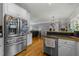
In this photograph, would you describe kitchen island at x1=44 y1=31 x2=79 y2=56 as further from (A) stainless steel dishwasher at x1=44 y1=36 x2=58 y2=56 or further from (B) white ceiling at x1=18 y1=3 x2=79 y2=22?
(B) white ceiling at x1=18 y1=3 x2=79 y2=22

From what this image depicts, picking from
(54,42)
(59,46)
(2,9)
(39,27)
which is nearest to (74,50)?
(59,46)

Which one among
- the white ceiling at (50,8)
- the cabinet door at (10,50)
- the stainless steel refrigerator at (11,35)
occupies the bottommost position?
the cabinet door at (10,50)

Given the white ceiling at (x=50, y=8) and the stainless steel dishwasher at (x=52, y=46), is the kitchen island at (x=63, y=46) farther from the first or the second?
the white ceiling at (x=50, y=8)

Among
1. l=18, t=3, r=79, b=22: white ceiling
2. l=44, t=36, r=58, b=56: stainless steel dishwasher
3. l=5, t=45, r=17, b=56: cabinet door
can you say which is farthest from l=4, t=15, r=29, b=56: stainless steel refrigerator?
l=18, t=3, r=79, b=22: white ceiling

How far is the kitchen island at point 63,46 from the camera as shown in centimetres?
303

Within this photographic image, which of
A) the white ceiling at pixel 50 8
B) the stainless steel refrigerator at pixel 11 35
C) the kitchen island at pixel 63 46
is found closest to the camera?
the kitchen island at pixel 63 46

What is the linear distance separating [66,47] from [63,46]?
0.39ft

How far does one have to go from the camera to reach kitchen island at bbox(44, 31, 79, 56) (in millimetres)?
3033

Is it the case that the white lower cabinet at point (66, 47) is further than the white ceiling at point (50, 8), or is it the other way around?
the white ceiling at point (50, 8)

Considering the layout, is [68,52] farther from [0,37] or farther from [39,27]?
[39,27]

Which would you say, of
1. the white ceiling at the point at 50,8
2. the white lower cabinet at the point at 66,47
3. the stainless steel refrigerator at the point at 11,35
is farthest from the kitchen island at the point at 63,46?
the white ceiling at the point at 50,8

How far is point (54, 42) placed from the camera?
3.67 meters

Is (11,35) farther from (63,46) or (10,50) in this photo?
(63,46)

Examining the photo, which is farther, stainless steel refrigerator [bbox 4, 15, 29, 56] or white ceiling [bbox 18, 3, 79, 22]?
white ceiling [bbox 18, 3, 79, 22]
